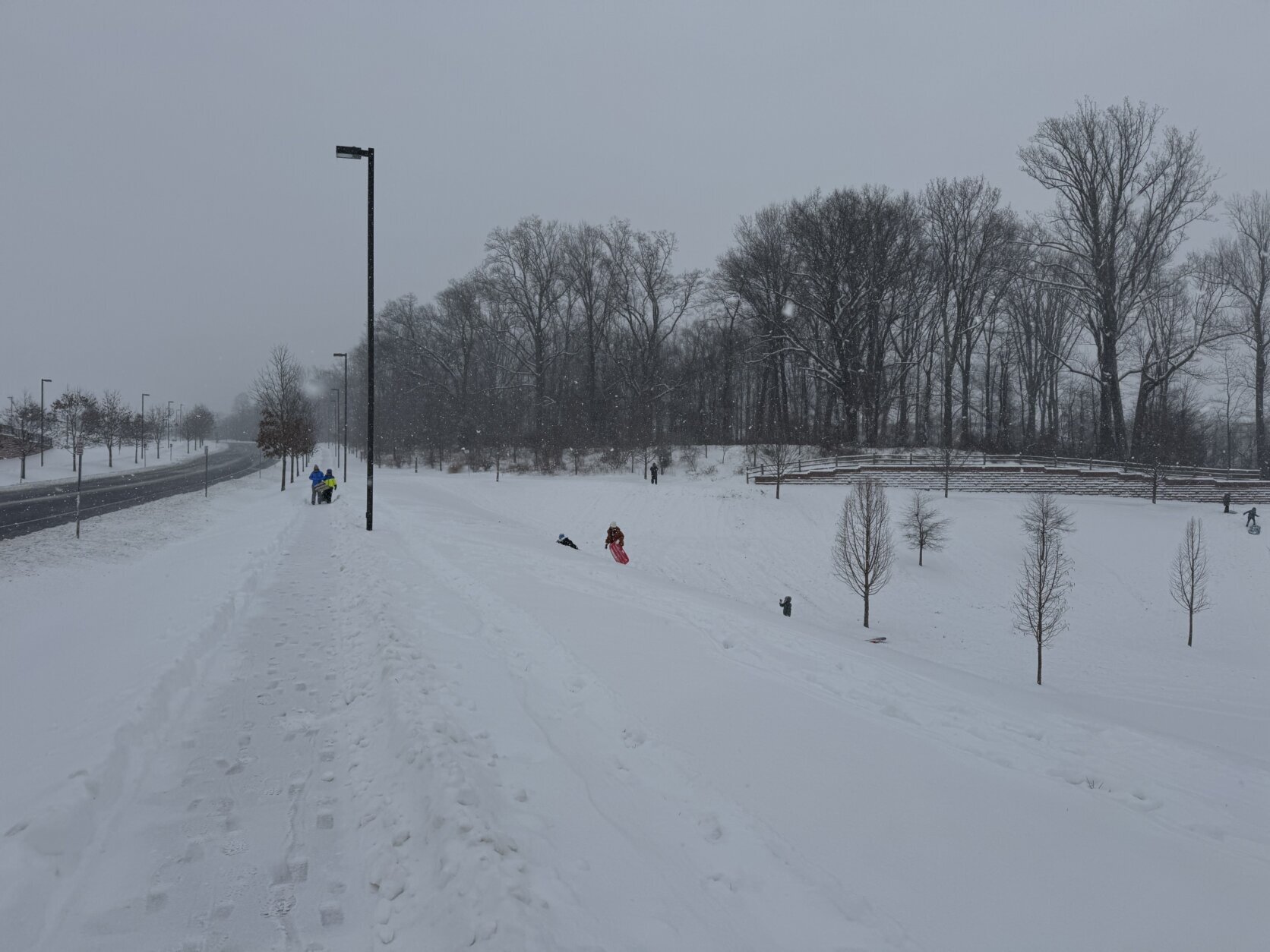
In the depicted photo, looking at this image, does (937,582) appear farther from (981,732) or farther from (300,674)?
(300,674)

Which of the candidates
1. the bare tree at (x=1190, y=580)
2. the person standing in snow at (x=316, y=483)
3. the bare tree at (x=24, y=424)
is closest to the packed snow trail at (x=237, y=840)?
the person standing in snow at (x=316, y=483)

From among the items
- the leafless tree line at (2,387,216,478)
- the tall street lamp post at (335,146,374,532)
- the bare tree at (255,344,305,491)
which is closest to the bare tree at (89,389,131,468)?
the leafless tree line at (2,387,216,478)

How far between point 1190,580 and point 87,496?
40411 mm

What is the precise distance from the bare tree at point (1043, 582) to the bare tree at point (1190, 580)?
287 cm

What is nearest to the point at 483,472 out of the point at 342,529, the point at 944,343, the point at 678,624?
the point at 342,529

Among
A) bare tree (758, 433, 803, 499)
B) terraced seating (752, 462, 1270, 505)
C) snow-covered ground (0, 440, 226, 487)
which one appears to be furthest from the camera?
snow-covered ground (0, 440, 226, 487)

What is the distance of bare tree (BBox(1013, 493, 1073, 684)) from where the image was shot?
16578 mm

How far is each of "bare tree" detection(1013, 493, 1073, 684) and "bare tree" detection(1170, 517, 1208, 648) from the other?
287 cm

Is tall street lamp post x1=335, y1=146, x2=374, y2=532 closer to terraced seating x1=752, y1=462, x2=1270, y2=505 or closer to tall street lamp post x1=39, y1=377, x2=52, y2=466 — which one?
terraced seating x1=752, y1=462, x2=1270, y2=505

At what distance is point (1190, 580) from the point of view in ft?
63.2

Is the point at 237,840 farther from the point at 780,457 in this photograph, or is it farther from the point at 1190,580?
the point at 780,457

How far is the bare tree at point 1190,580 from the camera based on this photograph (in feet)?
60.7

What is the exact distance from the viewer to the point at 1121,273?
1430 inches

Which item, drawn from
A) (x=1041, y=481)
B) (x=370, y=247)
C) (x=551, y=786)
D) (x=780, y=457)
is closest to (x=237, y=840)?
(x=551, y=786)
